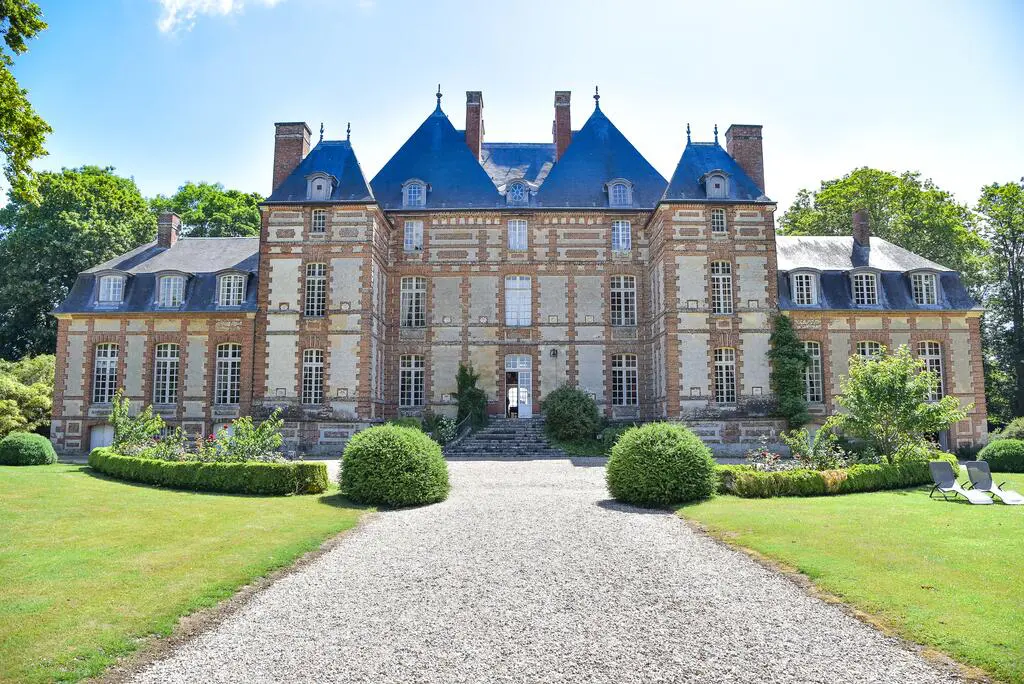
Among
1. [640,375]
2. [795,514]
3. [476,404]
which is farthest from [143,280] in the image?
[795,514]

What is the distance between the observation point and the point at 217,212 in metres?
35.2

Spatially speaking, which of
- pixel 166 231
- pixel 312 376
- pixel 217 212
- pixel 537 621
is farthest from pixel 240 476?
pixel 217 212

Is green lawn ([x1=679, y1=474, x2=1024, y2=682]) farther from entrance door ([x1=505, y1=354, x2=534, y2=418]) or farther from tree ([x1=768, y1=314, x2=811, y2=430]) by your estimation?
entrance door ([x1=505, y1=354, x2=534, y2=418])

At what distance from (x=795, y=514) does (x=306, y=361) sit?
55.3ft

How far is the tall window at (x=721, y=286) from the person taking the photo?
22.7 m

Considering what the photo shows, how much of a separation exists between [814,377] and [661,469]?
13807mm

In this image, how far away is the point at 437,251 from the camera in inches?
1003

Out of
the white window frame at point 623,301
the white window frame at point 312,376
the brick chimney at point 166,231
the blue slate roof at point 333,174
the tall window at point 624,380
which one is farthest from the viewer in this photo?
the brick chimney at point 166,231

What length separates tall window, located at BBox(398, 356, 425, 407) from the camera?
82.4ft

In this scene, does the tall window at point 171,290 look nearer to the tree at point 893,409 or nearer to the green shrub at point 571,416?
the green shrub at point 571,416

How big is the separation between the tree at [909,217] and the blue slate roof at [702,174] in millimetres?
9223

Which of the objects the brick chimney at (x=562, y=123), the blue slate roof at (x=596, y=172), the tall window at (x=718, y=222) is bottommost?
the tall window at (x=718, y=222)

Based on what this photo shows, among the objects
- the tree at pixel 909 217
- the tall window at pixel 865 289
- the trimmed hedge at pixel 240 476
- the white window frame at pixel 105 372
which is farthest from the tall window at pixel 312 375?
the tree at pixel 909 217

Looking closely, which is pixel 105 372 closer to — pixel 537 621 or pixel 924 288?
pixel 537 621
